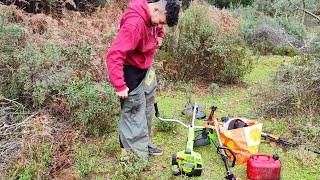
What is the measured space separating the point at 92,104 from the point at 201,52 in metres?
2.57

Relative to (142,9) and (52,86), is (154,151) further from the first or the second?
(142,9)

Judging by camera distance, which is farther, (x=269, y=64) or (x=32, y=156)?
(x=269, y=64)

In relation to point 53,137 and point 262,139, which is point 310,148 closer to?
point 262,139

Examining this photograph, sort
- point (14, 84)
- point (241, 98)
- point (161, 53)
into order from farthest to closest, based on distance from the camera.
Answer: point (161, 53), point (241, 98), point (14, 84)

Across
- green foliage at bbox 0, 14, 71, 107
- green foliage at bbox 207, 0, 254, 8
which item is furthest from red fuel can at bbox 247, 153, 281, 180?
green foliage at bbox 207, 0, 254, 8

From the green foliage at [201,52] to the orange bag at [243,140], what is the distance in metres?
2.26

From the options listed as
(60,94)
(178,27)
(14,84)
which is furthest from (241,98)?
(14,84)

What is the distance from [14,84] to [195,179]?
2.25 m

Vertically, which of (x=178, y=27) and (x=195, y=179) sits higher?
(x=178, y=27)

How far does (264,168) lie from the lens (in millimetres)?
4543

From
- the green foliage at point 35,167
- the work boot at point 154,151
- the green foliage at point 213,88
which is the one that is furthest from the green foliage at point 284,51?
the green foliage at point 35,167

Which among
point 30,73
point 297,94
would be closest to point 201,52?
point 297,94

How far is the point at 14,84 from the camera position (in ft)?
17.3

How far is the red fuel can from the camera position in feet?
14.9
